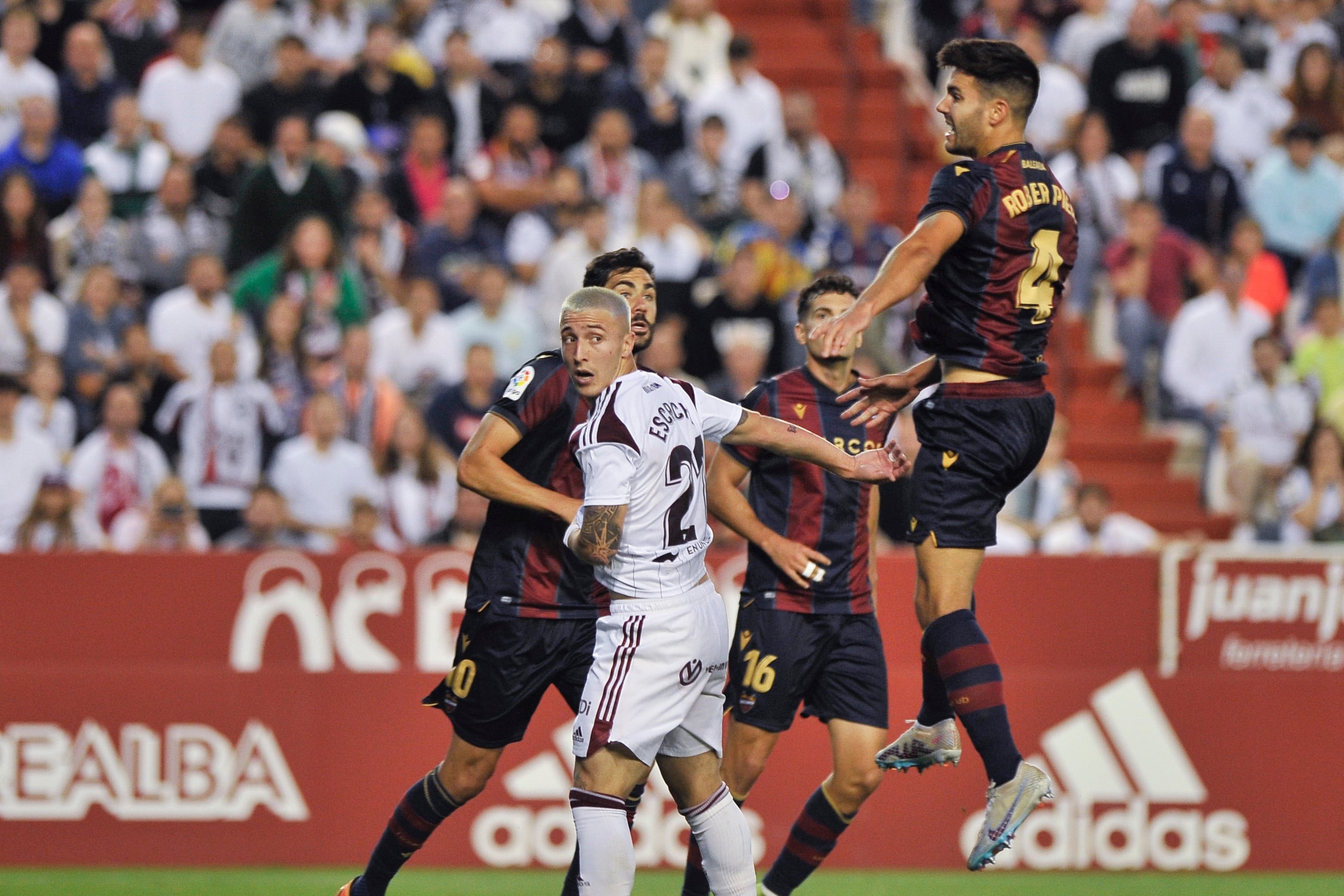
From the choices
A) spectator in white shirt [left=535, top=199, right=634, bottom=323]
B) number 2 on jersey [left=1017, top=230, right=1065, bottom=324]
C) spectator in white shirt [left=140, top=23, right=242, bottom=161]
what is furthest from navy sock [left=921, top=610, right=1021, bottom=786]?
spectator in white shirt [left=140, top=23, right=242, bottom=161]

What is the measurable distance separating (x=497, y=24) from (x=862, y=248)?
3923 mm

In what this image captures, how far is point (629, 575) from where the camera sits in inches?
260

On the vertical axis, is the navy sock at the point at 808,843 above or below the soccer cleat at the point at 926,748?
below

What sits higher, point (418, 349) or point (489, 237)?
point (489, 237)

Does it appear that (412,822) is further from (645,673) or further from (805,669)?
(805,669)

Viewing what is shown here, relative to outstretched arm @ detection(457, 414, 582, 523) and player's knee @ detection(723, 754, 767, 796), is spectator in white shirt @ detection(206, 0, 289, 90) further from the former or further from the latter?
player's knee @ detection(723, 754, 767, 796)

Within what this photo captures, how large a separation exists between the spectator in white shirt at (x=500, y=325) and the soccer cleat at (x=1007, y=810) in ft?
24.2

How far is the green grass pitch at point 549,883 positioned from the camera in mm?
9695

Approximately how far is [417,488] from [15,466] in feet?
8.35

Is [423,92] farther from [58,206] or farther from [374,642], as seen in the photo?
[374,642]

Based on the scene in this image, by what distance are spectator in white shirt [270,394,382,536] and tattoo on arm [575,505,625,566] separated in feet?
20.7

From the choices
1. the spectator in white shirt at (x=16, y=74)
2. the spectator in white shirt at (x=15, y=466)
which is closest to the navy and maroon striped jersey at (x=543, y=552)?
the spectator in white shirt at (x=15, y=466)

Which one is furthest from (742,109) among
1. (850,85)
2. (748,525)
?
(748,525)

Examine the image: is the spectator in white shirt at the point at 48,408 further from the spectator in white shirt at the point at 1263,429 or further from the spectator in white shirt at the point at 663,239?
the spectator in white shirt at the point at 1263,429
